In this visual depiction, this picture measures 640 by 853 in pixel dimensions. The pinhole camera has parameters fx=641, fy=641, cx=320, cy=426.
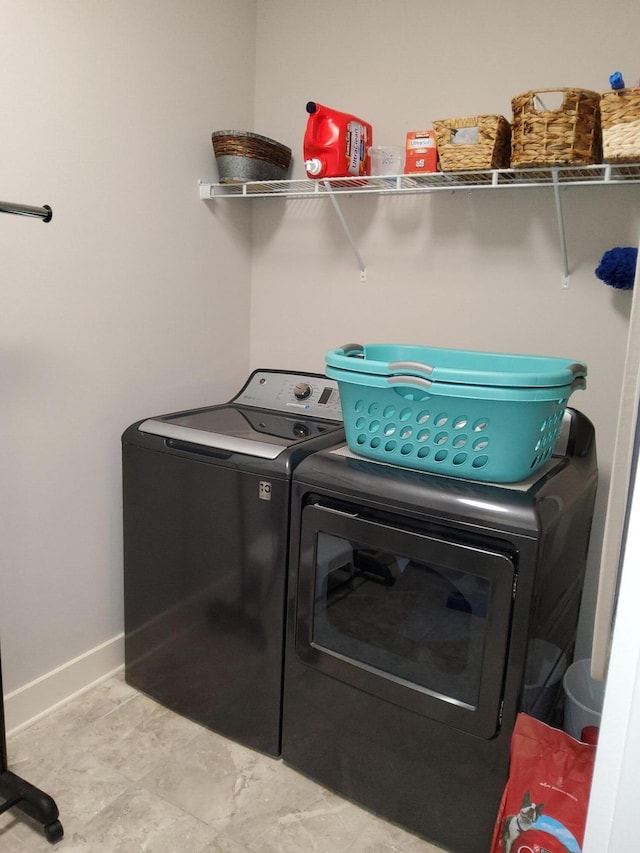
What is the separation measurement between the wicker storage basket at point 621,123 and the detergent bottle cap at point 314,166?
33.0 inches

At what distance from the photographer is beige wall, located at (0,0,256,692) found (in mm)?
1745

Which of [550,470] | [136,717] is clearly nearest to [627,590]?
[550,470]

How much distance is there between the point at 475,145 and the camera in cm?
175

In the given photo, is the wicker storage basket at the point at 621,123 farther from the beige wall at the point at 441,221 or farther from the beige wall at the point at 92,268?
the beige wall at the point at 92,268

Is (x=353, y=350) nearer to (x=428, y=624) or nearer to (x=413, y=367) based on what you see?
(x=413, y=367)

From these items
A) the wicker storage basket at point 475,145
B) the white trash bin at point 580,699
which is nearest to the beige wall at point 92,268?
the wicker storage basket at point 475,145

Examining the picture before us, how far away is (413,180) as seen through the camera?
202cm

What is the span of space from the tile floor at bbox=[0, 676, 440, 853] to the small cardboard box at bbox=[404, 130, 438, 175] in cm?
181

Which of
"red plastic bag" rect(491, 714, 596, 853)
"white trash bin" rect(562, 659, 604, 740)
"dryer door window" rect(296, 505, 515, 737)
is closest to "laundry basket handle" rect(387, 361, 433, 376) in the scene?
"dryer door window" rect(296, 505, 515, 737)

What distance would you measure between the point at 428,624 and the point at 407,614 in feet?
0.19

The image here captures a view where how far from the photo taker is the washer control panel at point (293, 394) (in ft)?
7.29

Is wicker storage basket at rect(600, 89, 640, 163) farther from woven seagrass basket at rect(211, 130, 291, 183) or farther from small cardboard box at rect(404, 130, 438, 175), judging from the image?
woven seagrass basket at rect(211, 130, 291, 183)

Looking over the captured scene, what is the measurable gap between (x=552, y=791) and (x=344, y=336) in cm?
160

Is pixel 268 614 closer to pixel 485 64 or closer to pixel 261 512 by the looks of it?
pixel 261 512
